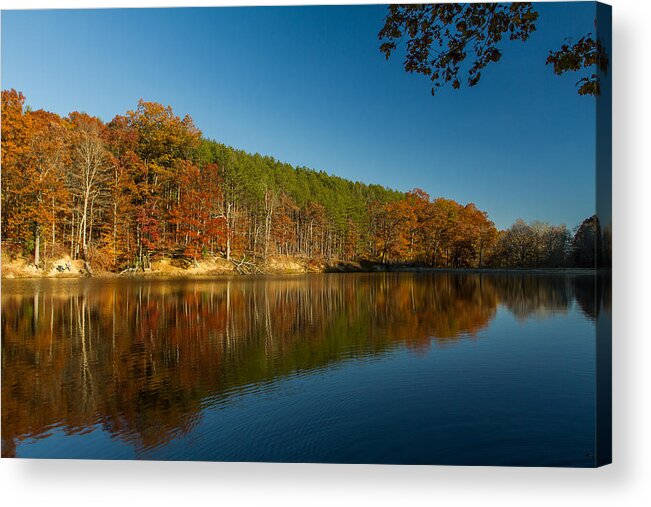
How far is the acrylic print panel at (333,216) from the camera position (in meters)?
4.41

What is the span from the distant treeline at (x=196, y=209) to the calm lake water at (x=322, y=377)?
0.65 m

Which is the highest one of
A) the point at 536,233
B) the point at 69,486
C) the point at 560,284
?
the point at 536,233

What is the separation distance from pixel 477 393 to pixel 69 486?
4060 mm

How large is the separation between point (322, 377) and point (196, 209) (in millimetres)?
5884

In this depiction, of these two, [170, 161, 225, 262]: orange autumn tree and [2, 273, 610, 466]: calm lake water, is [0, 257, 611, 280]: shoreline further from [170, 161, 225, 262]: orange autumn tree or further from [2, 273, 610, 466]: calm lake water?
[170, 161, 225, 262]: orange autumn tree

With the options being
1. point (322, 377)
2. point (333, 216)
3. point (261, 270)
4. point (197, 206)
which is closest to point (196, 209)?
point (197, 206)

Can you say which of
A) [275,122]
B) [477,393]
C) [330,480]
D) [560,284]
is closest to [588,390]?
[477,393]

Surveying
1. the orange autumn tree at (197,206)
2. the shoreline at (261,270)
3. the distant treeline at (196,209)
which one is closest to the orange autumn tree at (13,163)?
the distant treeline at (196,209)

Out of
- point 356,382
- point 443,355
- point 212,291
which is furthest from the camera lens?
point 212,291

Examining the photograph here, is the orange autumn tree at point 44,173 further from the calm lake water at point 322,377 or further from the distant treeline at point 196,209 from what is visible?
the calm lake water at point 322,377

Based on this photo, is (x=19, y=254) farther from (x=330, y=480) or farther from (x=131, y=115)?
(x=330, y=480)

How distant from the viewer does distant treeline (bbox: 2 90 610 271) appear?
633 cm

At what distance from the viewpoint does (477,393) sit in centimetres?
504

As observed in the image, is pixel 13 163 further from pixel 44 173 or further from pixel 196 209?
pixel 196 209
